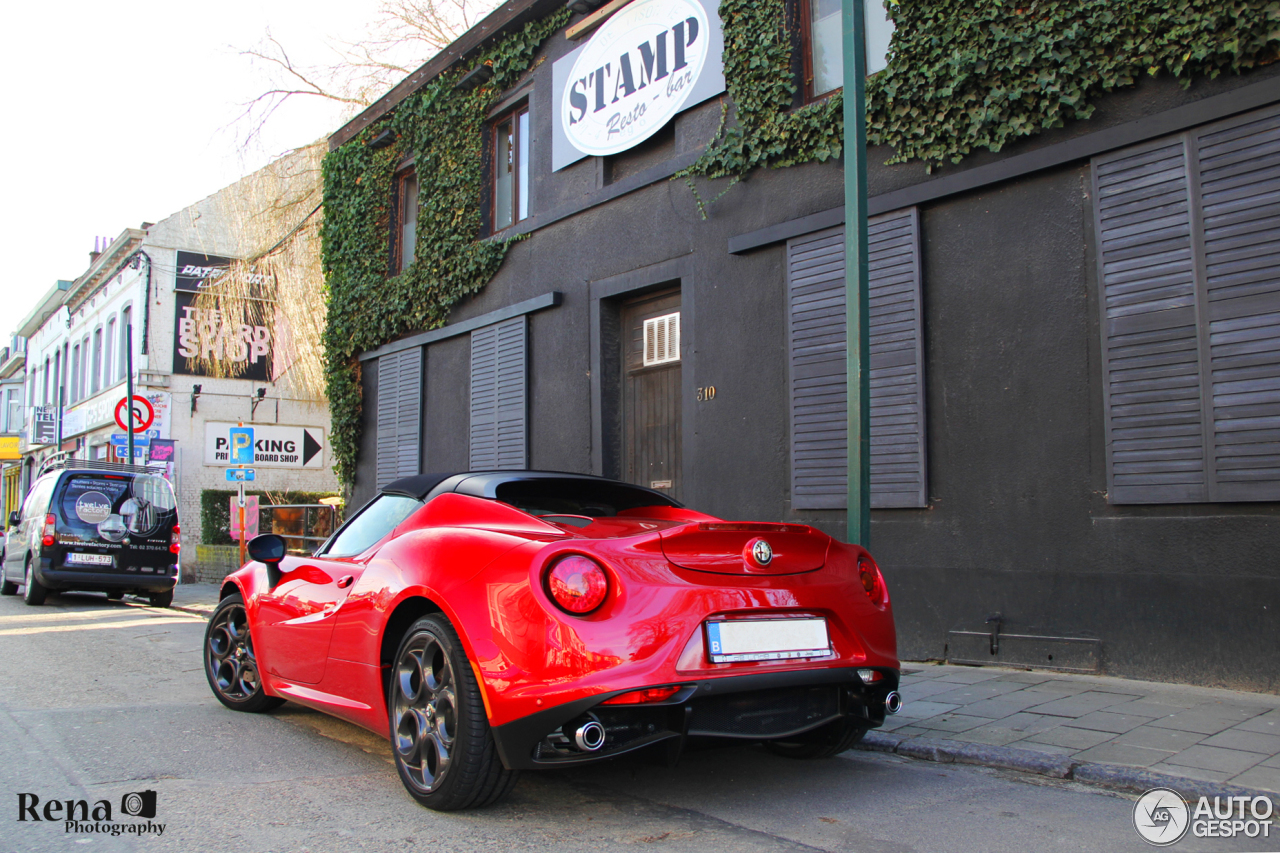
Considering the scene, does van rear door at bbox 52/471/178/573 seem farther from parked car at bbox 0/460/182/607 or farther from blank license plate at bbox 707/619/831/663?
blank license plate at bbox 707/619/831/663

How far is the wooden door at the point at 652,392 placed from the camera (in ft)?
32.2

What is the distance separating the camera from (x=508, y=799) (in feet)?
11.8

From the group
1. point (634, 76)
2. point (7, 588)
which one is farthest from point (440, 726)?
point (7, 588)

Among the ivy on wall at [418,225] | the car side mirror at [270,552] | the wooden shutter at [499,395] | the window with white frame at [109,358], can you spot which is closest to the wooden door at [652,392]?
the wooden shutter at [499,395]

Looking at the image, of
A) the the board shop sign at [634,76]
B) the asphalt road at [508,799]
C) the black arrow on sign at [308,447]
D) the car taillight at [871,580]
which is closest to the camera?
the asphalt road at [508,799]

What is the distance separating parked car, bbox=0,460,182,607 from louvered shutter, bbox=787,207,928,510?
10178 millimetres

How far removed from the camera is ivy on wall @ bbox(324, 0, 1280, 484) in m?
6.11

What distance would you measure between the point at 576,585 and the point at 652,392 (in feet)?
22.8

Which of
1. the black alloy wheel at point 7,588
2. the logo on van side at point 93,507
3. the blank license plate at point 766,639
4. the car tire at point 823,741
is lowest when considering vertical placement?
the black alloy wheel at point 7,588

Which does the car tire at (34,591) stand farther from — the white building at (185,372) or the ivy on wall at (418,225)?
the white building at (185,372)

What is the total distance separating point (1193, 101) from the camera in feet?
19.7

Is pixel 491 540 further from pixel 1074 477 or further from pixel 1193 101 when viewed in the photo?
pixel 1193 101

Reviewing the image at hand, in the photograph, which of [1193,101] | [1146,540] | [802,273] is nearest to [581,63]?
[802,273]

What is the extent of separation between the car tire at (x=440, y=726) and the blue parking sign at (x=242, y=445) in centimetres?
1160
